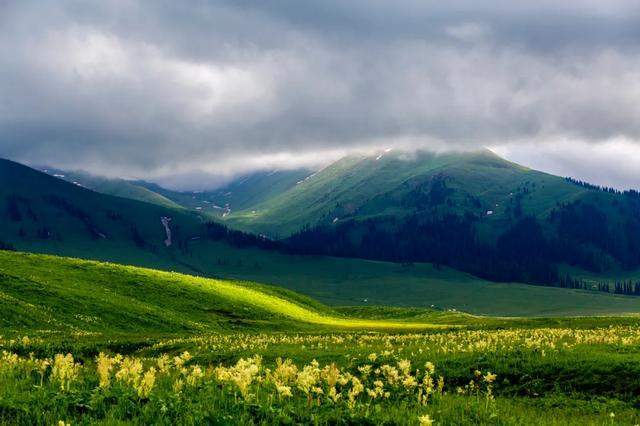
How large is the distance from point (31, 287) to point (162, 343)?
39044mm

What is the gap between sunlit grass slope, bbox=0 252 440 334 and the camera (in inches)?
2667

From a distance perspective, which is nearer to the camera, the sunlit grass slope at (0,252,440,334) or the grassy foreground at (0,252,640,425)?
the grassy foreground at (0,252,640,425)

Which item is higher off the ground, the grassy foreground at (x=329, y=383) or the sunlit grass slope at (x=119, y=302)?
the grassy foreground at (x=329, y=383)

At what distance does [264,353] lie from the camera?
33750mm

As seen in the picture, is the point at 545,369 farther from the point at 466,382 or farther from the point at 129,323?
the point at 129,323

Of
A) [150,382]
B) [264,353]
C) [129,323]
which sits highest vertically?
[150,382]

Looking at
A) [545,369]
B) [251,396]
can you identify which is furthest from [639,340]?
[251,396]

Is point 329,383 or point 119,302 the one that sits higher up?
point 329,383

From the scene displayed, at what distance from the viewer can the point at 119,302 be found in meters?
79.2

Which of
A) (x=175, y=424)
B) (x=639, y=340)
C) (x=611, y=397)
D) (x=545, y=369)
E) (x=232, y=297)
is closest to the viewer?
(x=175, y=424)

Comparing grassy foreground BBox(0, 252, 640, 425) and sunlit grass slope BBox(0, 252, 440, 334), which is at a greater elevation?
grassy foreground BBox(0, 252, 640, 425)

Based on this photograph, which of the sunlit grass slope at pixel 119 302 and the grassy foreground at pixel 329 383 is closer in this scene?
the grassy foreground at pixel 329 383

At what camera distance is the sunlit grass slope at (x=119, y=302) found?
6775 centimetres

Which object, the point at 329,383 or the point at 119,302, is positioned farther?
the point at 119,302
